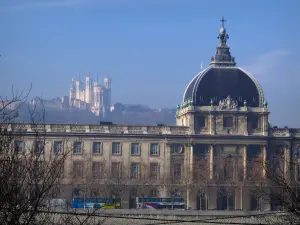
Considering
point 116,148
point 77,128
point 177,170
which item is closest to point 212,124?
point 177,170

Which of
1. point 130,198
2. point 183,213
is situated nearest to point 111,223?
point 183,213

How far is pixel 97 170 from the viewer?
11331cm

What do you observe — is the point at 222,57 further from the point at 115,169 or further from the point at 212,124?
the point at 115,169

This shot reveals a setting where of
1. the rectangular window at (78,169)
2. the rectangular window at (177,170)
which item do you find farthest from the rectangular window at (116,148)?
the rectangular window at (177,170)

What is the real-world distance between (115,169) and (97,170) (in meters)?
1.96

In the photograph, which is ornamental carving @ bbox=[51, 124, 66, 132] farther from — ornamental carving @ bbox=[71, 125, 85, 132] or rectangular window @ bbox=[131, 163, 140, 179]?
rectangular window @ bbox=[131, 163, 140, 179]

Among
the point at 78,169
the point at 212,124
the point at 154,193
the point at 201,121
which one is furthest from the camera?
the point at 201,121

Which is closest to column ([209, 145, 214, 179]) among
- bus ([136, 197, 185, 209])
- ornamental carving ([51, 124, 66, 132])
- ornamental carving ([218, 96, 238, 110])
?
ornamental carving ([218, 96, 238, 110])

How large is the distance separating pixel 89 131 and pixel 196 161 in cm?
1180

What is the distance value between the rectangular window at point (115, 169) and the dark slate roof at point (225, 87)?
35.0ft

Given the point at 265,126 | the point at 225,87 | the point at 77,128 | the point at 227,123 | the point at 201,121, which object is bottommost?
the point at 77,128

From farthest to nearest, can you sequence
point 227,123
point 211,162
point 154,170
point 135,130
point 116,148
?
point 135,130, point 227,123, point 116,148, point 154,170, point 211,162

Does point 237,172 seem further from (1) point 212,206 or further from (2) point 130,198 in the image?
(2) point 130,198

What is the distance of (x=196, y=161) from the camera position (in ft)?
373
